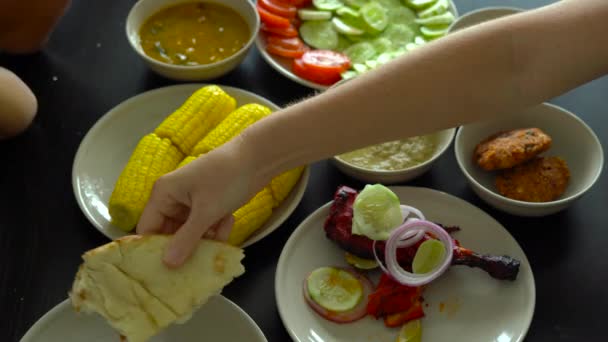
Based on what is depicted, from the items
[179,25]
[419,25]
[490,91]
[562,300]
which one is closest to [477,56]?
[490,91]

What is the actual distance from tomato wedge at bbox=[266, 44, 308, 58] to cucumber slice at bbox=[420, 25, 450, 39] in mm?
388

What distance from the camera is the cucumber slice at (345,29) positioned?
1.98 m

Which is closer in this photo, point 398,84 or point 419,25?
point 398,84

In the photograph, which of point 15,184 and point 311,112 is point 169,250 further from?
point 15,184

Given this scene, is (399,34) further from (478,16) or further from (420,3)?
(478,16)

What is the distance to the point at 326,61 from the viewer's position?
1.87 meters

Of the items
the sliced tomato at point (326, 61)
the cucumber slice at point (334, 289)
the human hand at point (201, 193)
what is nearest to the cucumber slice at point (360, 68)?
the sliced tomato at point (326, 61)

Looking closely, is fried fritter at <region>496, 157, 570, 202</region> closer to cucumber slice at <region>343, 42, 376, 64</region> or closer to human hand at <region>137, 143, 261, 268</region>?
cucumber slice at <region>343, 42, 376, 64</region>

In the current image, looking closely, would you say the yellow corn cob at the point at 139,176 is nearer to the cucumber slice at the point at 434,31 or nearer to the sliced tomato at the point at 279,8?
the sliced tomato at the point at 279,8

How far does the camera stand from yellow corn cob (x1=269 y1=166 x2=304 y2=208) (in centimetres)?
152

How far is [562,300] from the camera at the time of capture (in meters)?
1.44

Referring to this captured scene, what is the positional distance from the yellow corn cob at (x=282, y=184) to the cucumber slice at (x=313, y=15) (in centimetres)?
66

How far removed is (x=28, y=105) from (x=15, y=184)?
0.22 m

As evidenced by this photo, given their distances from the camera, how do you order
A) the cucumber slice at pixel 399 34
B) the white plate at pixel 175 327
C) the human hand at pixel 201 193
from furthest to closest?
the cucumber slice at pixel 399 34 < the white plate at pixel 175 327 < the human hand at pixel 201 193
